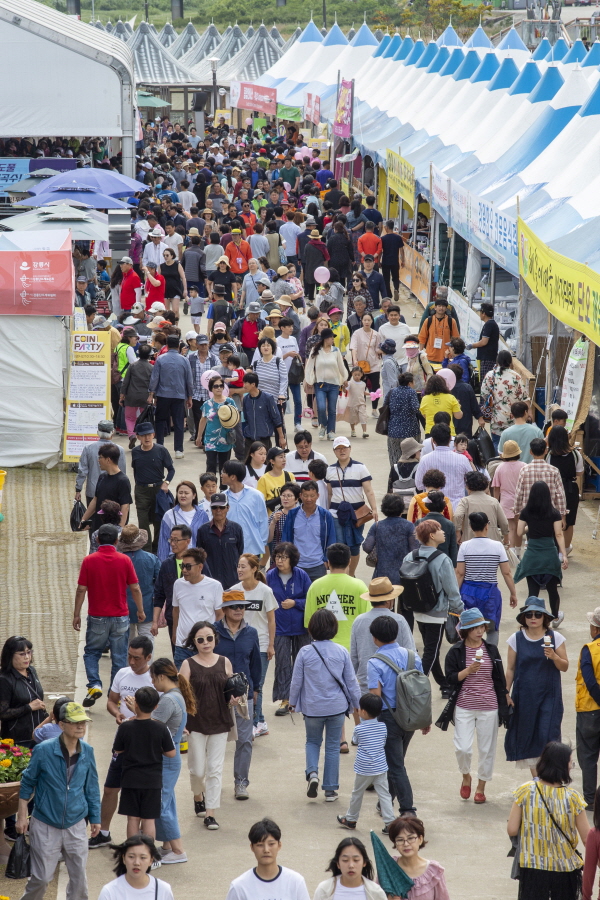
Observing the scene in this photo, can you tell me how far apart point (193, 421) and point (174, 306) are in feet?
15.8

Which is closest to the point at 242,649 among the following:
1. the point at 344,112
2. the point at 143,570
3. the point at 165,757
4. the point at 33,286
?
the point at 165,757

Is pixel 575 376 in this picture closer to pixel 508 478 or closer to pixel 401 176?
pixel 508 478

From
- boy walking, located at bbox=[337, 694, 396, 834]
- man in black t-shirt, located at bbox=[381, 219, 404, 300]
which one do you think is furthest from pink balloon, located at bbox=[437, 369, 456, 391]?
man in black t-shirt, located at bbox=[381, 219, 404, 300]

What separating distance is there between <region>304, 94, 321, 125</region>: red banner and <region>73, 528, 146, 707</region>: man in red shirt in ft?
99.9

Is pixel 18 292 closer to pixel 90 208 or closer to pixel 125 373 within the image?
pixel 125 373

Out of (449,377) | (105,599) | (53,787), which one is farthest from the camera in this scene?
(449,377)

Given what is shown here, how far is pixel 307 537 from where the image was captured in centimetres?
960

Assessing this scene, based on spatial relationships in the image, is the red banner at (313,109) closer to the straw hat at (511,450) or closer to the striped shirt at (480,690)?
the straw hat at (511,450)

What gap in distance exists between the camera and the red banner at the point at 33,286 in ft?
47.9

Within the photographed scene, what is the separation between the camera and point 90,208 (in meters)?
22.3

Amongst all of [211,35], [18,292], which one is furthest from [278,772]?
[211,35]

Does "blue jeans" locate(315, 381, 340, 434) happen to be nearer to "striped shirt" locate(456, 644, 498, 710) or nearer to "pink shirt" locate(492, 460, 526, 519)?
"pink shirt" locate(492, 460, 526, 519)

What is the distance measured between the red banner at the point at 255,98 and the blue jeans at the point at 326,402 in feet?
97.9

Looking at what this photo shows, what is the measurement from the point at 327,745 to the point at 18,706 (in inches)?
70.8
